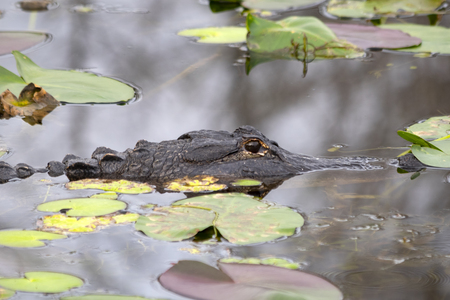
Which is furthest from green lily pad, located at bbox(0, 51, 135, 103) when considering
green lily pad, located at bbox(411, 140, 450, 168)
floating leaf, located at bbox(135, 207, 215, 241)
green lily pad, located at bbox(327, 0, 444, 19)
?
green lily pad, located at bbox(327, 0, 444, 19)

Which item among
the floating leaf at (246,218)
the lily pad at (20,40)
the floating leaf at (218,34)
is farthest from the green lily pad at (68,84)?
the floating leaf at (246,218)

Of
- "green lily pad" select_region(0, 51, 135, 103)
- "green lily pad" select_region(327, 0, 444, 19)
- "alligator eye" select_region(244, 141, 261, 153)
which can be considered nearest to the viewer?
"alligator eye" select_region(244, 141, 261, 153)

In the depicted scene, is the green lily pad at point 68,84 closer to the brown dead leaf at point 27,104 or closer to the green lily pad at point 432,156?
the brown dead leaf at point 27,104

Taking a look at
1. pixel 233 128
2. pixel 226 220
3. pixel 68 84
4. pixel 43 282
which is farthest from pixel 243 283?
pixel 68 84

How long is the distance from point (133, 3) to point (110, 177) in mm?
5987

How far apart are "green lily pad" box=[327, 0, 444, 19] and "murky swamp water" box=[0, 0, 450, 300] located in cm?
43

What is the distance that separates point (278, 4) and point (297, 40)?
226 cm

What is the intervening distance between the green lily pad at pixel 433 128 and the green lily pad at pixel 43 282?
127 inches

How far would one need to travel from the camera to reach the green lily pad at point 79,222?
3.23m

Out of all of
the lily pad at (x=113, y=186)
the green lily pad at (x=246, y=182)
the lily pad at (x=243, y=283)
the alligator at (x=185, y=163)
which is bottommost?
the lily pad at (x=243, y=283)

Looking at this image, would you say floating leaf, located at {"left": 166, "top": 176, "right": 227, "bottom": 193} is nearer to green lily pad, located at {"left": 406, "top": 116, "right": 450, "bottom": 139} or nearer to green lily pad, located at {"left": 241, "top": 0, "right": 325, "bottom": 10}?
green lily pad, located at {"left": 406, "top": 116, "right": 450, "bottom": 139}

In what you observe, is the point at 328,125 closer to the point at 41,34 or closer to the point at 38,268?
the point at 38,268

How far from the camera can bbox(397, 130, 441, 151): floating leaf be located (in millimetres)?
4062

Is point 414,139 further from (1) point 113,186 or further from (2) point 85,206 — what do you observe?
(2) point 85,206
